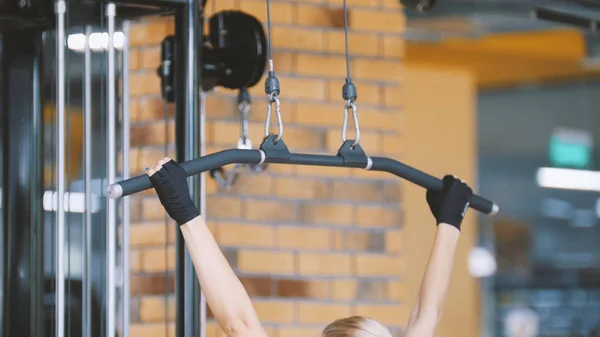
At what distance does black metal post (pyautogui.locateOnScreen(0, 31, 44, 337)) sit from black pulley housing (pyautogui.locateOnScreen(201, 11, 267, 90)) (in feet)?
1.37

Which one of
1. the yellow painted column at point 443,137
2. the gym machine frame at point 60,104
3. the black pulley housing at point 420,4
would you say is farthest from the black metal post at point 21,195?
the yellow painted column at point 443,137

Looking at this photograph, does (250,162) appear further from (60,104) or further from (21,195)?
(21,195)

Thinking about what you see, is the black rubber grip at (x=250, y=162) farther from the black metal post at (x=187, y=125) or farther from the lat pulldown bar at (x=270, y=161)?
the black metal post at (x=187, y=125)

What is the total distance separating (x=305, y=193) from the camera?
10.0 ft

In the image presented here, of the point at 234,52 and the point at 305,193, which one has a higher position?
the point at 234,52

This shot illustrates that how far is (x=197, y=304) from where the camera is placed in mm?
2020

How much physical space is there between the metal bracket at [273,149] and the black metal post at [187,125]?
0.28m

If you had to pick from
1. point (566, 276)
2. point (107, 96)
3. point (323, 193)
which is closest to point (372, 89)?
point (323, 193)

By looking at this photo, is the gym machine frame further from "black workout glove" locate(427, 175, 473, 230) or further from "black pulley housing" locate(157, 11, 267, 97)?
"black workout glove" locate(427, 175, 473, 230)

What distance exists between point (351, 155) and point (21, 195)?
0.69 m

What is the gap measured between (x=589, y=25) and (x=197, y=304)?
1464mm

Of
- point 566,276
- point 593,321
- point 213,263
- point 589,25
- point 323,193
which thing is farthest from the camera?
point 566,276

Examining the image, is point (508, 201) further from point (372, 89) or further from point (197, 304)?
point (197, 304)

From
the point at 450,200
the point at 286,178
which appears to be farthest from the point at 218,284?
the point at 286,178
